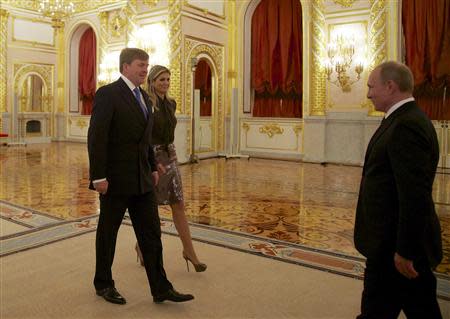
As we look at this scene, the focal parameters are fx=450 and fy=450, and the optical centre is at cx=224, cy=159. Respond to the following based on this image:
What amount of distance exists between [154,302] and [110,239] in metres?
0.42

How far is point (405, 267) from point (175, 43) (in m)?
8.20

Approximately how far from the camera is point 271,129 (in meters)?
10.5

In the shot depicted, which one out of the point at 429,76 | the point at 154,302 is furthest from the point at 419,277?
the point at 429,76

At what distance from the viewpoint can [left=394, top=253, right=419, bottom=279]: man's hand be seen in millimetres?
1507

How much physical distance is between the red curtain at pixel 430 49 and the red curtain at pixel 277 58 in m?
2.42

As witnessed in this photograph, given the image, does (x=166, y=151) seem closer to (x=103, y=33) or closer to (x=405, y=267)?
(x=405, y=267)

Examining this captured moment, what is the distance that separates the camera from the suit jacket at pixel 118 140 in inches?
90.4

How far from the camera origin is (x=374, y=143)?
1.66 metres

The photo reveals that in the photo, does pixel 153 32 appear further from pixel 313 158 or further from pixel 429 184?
pixel 429 184

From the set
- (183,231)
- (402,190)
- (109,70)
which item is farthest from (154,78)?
(109,70)

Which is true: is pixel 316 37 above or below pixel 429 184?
above

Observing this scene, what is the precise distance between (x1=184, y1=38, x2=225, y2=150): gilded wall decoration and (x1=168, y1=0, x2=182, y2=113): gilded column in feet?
1.02

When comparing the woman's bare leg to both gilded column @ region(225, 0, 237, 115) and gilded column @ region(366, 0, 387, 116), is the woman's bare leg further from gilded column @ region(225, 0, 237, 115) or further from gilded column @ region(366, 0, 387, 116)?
gilded column @ region(225, 0, 237, 115)

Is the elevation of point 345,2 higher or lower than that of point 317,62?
higher
